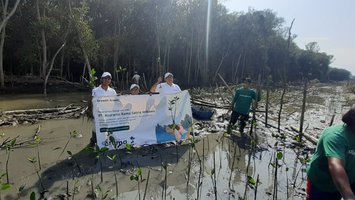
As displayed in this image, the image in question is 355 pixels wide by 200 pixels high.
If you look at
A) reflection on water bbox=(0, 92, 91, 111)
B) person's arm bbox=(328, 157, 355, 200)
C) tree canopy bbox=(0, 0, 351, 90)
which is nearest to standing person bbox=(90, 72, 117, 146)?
person's arm bbox=(328, 157, 355, 200)

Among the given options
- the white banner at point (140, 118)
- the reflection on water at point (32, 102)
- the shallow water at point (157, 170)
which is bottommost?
the reflection on water at point (32, 102)

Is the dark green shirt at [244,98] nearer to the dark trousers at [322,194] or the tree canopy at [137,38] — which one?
the tree canopy at [137,38]

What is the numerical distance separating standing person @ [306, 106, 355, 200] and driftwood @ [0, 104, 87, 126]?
10357mm

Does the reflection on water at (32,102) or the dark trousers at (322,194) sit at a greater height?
the dark trousers at (322,194)

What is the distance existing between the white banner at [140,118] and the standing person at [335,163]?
14.3 feet

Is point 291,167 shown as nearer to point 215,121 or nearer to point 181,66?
point 215,121

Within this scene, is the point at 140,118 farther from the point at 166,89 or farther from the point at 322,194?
the point at 322,194

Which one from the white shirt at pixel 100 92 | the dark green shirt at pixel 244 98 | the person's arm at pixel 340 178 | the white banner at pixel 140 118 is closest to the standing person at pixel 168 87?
the white banner at pixel 140 118

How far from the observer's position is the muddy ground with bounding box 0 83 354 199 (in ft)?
19.0

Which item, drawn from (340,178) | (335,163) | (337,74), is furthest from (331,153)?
(337,74)

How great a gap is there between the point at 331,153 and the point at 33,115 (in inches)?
465

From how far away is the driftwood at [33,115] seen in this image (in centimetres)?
1142

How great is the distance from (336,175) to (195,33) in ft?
135

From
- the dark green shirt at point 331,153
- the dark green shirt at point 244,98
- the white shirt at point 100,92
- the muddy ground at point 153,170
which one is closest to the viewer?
the dark green shirt at point 331,153
